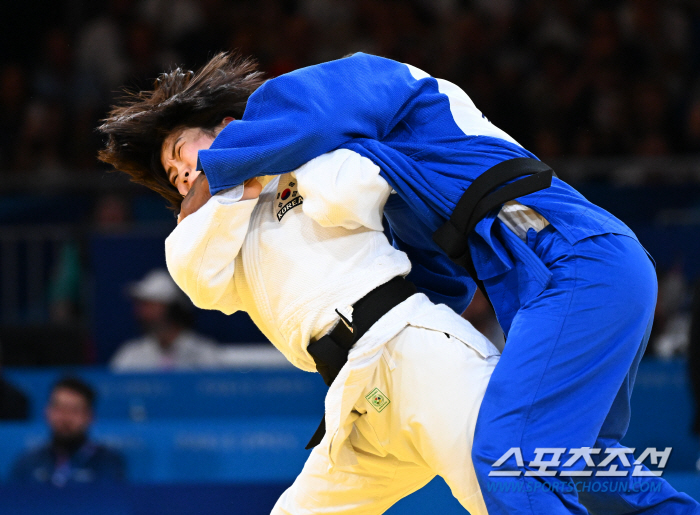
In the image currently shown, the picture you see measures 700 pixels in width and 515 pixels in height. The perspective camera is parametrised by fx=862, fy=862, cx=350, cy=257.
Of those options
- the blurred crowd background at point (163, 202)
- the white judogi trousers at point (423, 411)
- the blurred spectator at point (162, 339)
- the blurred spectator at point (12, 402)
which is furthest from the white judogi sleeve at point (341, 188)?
the blurred spectator at point (162, 339)

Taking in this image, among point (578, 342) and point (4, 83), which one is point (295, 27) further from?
point (578, 342)

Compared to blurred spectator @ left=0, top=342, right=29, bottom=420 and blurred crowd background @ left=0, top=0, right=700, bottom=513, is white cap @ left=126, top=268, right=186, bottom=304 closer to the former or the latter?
blurred crowd background @ left=0, top=0, right=700, bottom=513

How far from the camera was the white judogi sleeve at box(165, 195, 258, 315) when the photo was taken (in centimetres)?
211

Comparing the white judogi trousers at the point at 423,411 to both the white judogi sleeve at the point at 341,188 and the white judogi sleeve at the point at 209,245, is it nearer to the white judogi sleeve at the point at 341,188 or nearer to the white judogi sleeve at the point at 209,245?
the white judogi sleeve at the point at 341,188

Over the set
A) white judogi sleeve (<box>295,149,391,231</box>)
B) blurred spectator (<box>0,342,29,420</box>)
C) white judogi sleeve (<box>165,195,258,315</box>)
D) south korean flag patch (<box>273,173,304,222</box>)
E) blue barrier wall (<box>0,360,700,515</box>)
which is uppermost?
white judogi sleeve (<box>295,149,391,231</box>)

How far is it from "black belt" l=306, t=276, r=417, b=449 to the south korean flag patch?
316 millimetres

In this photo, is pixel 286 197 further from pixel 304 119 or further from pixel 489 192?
pixel 489 192

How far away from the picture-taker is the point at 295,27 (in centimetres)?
771

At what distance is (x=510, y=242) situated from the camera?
2057 mm

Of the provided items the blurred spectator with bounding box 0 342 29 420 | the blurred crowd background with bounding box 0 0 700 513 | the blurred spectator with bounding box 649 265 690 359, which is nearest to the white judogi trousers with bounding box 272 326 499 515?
the blurred crowd background with bounding box 0 0 700 513

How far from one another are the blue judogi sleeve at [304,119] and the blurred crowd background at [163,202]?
236 centimetres

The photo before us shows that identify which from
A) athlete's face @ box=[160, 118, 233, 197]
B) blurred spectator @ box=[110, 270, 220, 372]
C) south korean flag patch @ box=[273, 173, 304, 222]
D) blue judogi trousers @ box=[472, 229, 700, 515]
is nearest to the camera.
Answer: blue judogi trousers @ box=[472, 229, 700, 515]

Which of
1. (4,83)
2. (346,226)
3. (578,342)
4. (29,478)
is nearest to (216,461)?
(29,478)

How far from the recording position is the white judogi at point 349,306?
2047 mm
